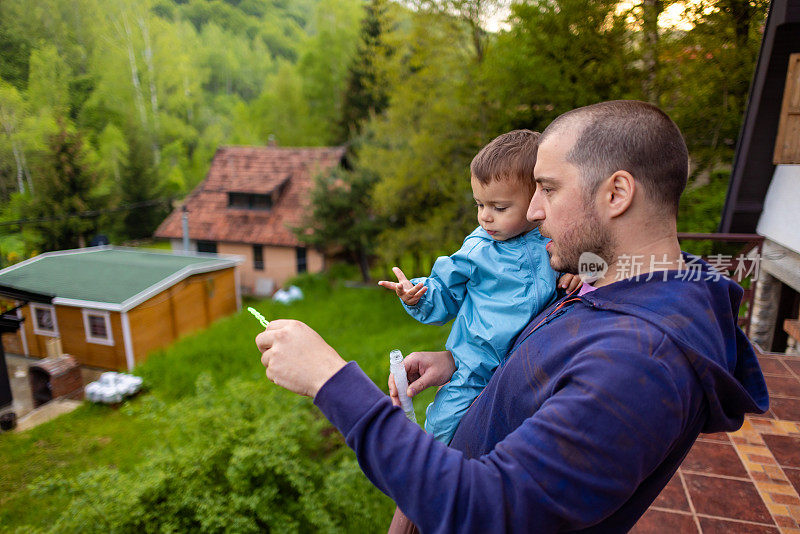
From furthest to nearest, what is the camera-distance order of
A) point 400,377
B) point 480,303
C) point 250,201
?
point 250,201 → point 480,303 → point 400,377

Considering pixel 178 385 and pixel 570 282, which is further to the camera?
pixel 178 385

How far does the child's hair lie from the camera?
127 cm

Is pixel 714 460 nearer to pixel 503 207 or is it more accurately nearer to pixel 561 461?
pixel 503 207

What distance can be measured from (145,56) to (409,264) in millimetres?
12654

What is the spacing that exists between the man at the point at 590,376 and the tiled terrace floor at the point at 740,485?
1.74 meters

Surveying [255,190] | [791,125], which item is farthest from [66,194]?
[255,190]

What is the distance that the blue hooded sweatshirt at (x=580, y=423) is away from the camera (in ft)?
2.26

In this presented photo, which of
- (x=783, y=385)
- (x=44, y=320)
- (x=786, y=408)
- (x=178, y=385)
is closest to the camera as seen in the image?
(x=44, y=320)

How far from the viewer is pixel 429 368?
1313mm

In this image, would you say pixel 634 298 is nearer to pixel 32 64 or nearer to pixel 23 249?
pixel 23 249

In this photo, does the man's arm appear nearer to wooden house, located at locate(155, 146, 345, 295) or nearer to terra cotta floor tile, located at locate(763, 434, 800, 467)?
terra cotta floor tile, located at locate(763, 434, 800, 467)

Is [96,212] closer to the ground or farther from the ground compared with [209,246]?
farther from the ground

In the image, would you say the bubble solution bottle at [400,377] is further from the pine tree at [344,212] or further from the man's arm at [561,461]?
the pine tree at [344,212]

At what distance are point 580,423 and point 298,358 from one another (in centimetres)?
48
